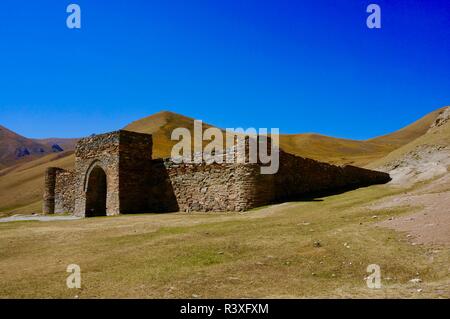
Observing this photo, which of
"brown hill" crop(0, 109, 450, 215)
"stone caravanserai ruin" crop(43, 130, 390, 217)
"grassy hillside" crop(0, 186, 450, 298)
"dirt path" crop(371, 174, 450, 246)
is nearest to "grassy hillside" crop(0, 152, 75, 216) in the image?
"brown hill" crop(0, 109, 450, 215)

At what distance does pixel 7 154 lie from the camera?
602ft

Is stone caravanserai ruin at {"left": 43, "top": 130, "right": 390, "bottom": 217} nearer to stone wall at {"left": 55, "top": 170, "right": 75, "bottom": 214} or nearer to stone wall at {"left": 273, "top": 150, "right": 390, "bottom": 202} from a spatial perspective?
stone wall at {"left": 273, "top": 150, "right": 390, "bottom": 202}

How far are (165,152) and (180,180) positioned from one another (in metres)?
30.4

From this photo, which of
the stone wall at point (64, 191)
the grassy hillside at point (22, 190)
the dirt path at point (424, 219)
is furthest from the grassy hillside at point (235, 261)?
the grassy hillside at point (22, 190)

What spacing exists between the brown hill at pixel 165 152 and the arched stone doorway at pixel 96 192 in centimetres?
A: 1622

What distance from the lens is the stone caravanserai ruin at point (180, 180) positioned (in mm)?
16750

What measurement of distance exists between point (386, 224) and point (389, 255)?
7.03ft

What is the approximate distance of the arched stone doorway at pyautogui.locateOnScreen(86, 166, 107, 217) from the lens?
21766mm

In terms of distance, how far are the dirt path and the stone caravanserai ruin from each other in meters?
5.55

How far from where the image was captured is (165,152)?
161 ft

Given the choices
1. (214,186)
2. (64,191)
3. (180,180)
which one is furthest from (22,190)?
(214,186)
